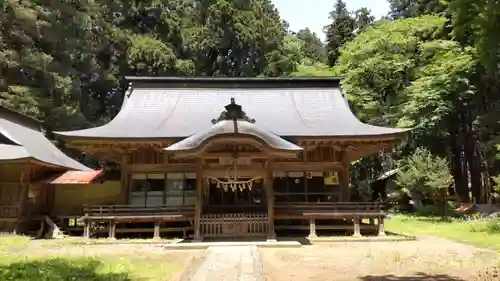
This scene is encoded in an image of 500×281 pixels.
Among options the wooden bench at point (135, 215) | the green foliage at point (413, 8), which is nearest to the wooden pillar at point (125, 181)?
the wooden bench at point (135, 215)

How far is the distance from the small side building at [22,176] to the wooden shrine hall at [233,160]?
7.13ft

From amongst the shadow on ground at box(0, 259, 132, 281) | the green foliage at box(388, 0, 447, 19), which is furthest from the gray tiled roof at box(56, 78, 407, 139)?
the green foliage at box(388, 0, 447, 19)

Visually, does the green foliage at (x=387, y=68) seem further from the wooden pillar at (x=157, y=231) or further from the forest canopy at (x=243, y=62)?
the wooden pillar at (x=157, y=231)

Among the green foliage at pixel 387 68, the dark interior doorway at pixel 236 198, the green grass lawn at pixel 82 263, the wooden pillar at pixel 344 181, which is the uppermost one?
the green foliage at pixel 387 68

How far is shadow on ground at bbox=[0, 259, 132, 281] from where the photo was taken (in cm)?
734

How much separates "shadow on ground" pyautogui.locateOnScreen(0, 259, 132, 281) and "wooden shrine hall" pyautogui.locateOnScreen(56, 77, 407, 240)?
20.0ft

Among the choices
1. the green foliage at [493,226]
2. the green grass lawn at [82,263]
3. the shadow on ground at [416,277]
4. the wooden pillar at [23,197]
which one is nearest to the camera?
→ the green grass lawn at [82,263]

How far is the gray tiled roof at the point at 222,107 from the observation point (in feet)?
57.0

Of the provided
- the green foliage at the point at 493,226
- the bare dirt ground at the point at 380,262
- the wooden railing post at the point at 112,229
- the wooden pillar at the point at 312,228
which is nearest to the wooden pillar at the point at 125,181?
the wooden railing post at the point at 112,229

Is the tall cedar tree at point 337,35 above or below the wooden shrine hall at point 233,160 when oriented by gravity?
above

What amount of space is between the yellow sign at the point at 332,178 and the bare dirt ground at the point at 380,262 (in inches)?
160

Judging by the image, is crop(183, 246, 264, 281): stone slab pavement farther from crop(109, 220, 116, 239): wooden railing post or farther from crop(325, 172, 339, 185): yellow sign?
crop(325, 172, 339, 185): yellow sign

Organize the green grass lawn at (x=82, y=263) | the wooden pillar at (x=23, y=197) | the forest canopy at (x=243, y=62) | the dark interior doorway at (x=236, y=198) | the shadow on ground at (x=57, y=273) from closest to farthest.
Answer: the shadow on ground at (x=57, y=273), the green grass lawn at (x=82, y=263), the dark interior doorway at (x=236, y=198), the wooden pillar at (x=23, y=197), the forest canopy at (x=243, y=62)

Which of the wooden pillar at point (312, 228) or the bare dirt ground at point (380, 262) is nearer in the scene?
the bare dirt ground at point (380, 262)
